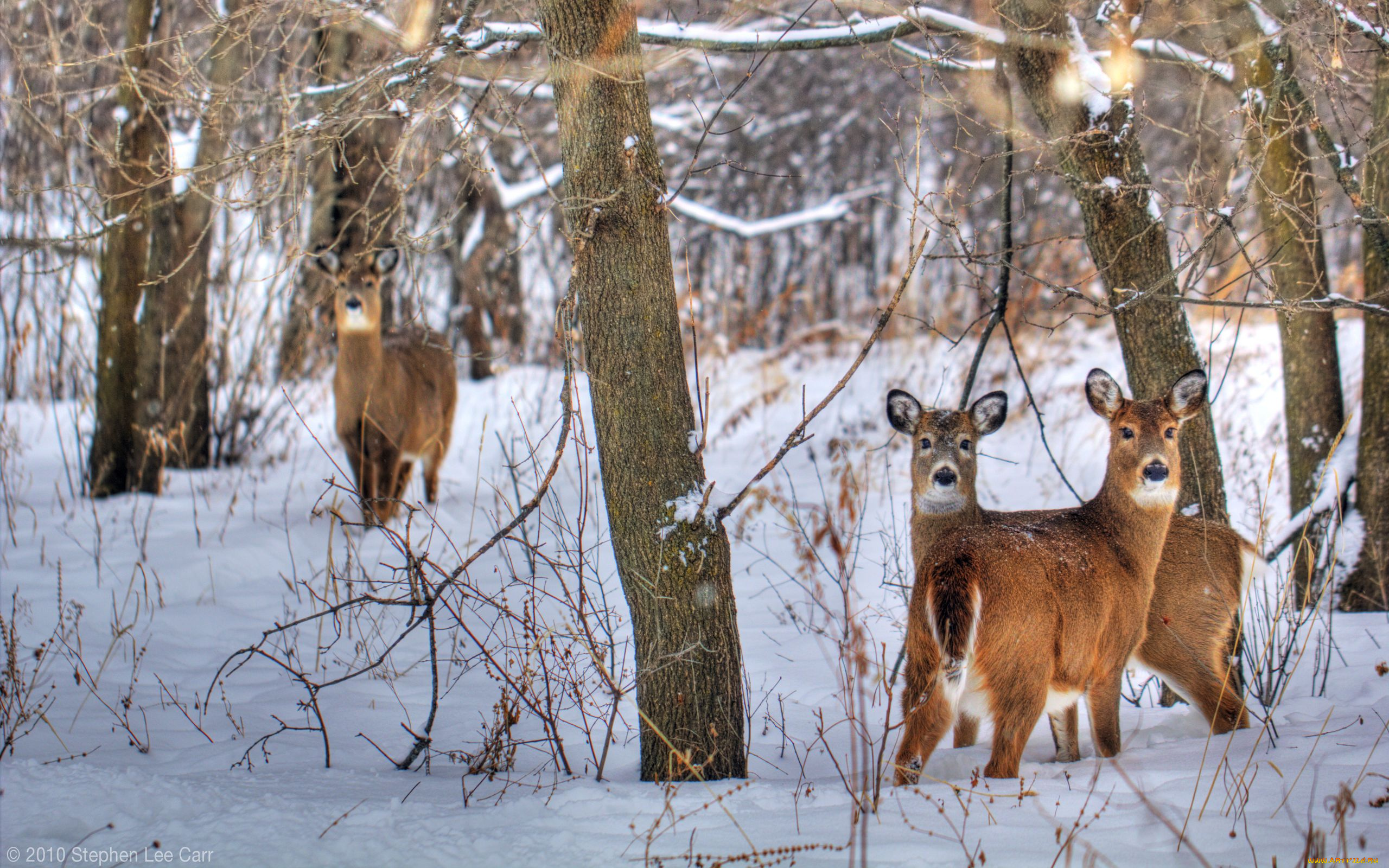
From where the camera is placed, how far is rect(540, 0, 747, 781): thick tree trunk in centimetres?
327

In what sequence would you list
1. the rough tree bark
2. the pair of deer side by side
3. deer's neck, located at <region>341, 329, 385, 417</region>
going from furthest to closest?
the rough tree bark < deer's neck, located at <region>341, 329, 385, 417</region> < the pair of deer side by side

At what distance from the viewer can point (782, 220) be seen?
10.5 metres

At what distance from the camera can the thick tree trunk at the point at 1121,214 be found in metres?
4.33

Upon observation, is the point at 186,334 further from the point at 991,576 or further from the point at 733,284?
the point at 733,284

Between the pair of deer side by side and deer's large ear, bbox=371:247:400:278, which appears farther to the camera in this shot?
deer's large ear, bbox=371:247:400:278

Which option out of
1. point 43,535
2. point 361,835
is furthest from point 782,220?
point 361,835

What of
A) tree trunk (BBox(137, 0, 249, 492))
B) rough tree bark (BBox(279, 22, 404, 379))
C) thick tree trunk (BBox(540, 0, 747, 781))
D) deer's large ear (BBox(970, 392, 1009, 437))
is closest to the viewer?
thick tree trunk (BBox(540, 0, 747, 781))

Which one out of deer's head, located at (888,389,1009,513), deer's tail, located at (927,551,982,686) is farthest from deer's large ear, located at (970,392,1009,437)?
deer's tail, located at (927,551,982,686)

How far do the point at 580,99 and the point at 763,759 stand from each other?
2.29 meters

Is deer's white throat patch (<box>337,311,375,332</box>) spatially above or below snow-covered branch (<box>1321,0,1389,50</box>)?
below

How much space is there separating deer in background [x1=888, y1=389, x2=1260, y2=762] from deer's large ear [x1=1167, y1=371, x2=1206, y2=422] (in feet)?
1.56

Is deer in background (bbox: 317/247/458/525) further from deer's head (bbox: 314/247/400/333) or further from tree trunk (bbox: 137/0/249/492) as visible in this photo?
tree trunk (bbox: 137/0/249/492)

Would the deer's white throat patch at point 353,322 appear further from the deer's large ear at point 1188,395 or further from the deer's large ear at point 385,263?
the deer's large ear at point 1188,395

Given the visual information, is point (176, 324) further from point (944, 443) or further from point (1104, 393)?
point (1104, 393)
